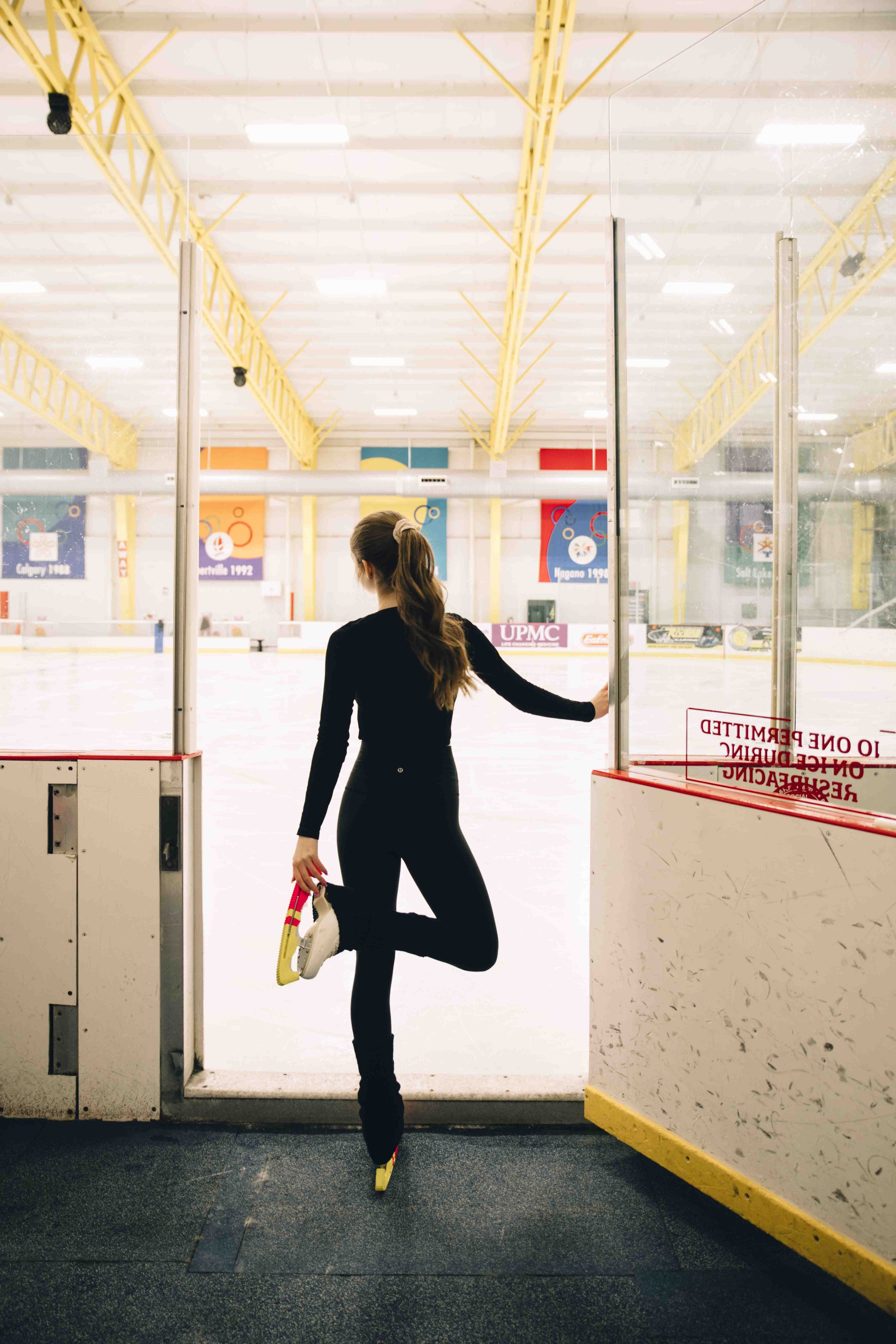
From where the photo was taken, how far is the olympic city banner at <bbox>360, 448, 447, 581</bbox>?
21875 millimetres

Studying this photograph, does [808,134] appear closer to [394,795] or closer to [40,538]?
[394,795]

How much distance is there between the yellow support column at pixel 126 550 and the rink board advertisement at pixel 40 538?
13 cm

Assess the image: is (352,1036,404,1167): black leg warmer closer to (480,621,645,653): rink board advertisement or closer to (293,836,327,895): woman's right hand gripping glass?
(293,836,327,895): woman's right hand gripping glass

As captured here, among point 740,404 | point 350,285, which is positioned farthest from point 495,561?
point 740,404

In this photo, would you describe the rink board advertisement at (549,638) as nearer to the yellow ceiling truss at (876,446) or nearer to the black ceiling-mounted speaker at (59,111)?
the black ceiling-mounted speaker at (59,111)

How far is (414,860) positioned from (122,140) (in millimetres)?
3577

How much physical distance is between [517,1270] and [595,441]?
23.7m

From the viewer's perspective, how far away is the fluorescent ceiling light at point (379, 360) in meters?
17.4

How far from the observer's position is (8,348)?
138 inches

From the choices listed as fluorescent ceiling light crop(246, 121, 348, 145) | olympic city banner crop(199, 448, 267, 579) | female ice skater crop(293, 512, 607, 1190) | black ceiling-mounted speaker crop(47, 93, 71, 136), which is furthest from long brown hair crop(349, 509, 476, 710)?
olympic city banner crop(199, 448, 267, 579)

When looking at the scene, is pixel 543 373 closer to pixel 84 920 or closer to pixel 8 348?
pixel 8 348

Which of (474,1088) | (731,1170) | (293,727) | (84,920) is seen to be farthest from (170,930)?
(293,727)

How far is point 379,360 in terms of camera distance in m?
17.5

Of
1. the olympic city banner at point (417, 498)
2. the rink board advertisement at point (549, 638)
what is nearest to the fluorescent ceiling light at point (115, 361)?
the rink board advertisement at point (549, 638)
